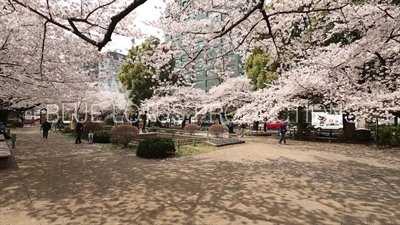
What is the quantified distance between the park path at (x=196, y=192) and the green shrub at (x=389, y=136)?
25.0 feet

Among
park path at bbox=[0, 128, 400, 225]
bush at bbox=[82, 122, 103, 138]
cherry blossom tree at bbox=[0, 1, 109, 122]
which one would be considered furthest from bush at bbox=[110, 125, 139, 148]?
bush at bbox=[82, 122, 103, 138]

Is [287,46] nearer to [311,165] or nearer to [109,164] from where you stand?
[311,165]

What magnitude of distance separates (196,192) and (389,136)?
16762mm

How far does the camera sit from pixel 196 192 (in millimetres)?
6703

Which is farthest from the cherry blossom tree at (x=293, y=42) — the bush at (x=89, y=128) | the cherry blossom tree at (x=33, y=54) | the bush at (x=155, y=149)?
the bush at (x=89, y=128)

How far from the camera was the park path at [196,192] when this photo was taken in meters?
5.05

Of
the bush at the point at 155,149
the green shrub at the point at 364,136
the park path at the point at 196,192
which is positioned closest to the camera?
the park path at the point at 196,192

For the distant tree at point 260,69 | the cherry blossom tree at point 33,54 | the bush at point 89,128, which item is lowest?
the bush at point 89,128

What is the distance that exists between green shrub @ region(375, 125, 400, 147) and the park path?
761cm

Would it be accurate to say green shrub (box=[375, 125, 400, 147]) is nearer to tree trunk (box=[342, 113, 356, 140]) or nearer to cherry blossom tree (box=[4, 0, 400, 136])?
tree trunk (box=[342, 113, 356, 140])

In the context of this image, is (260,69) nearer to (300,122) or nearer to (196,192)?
(300,122)

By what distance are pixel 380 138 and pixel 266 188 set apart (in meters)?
15.0

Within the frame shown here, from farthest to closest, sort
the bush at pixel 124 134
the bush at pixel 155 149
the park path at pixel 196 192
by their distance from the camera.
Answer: the bush at pixel 124 134
the bush at pixel 155 149
the park path at pixel 196 192

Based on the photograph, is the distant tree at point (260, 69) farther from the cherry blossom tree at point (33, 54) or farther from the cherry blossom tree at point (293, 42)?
the cherry blossom tree at point (33, 54)
